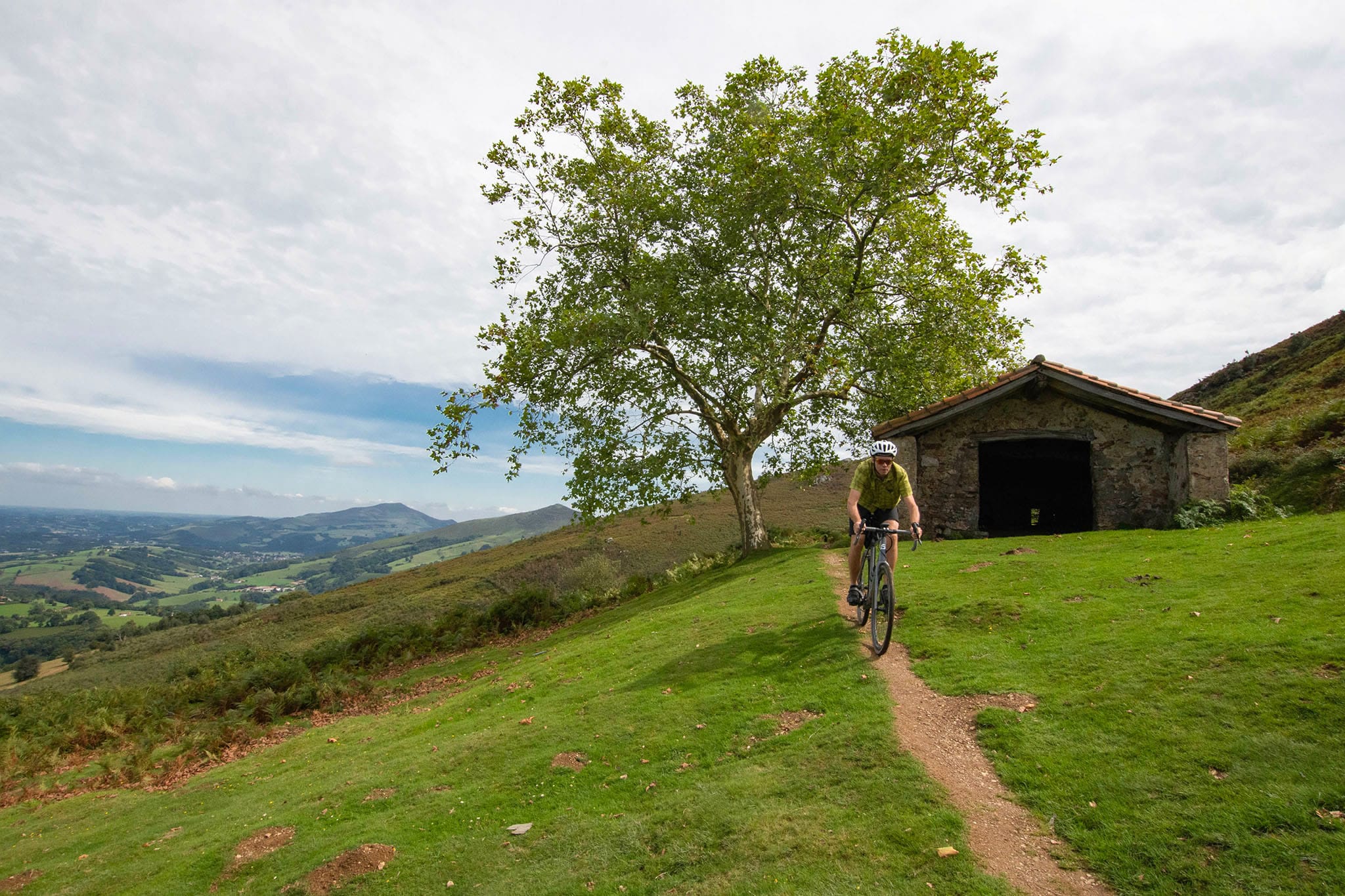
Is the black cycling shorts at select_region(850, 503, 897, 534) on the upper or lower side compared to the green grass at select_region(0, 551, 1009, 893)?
upper

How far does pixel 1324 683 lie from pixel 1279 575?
5101mm

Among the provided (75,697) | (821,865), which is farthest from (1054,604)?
(75,697)

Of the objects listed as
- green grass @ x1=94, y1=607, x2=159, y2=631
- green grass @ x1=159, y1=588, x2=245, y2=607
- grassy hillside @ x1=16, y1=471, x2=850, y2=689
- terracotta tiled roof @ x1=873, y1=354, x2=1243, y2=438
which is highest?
terracotta tiled roof @ x1=873, y1=354, x2=1243, y2=438

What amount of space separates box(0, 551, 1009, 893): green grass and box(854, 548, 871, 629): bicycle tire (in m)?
0.58

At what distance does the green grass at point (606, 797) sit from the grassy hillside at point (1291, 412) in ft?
49.5

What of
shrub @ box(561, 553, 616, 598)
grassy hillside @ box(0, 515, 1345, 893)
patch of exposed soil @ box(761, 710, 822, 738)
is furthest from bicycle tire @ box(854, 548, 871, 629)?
shrub @ box(561, 553, 616, 598)

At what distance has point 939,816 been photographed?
6.16m

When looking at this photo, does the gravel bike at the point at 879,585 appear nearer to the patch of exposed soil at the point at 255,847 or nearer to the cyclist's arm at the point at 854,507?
the cyclist's arm at the point at 854,507

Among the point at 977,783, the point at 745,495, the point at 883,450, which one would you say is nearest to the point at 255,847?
the point at 977,783

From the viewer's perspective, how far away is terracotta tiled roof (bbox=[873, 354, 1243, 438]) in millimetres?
18312

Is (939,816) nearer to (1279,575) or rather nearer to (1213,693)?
(1213,693)

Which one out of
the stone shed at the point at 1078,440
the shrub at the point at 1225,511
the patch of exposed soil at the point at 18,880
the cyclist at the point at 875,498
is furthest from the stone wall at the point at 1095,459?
the patch of exposed soil at the point at 18,880

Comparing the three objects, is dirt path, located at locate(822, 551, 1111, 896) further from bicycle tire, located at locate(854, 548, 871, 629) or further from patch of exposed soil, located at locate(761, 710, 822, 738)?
patch of exposed soil, located at locate(761, 710, 822, 738)

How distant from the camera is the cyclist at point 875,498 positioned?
10695mm
